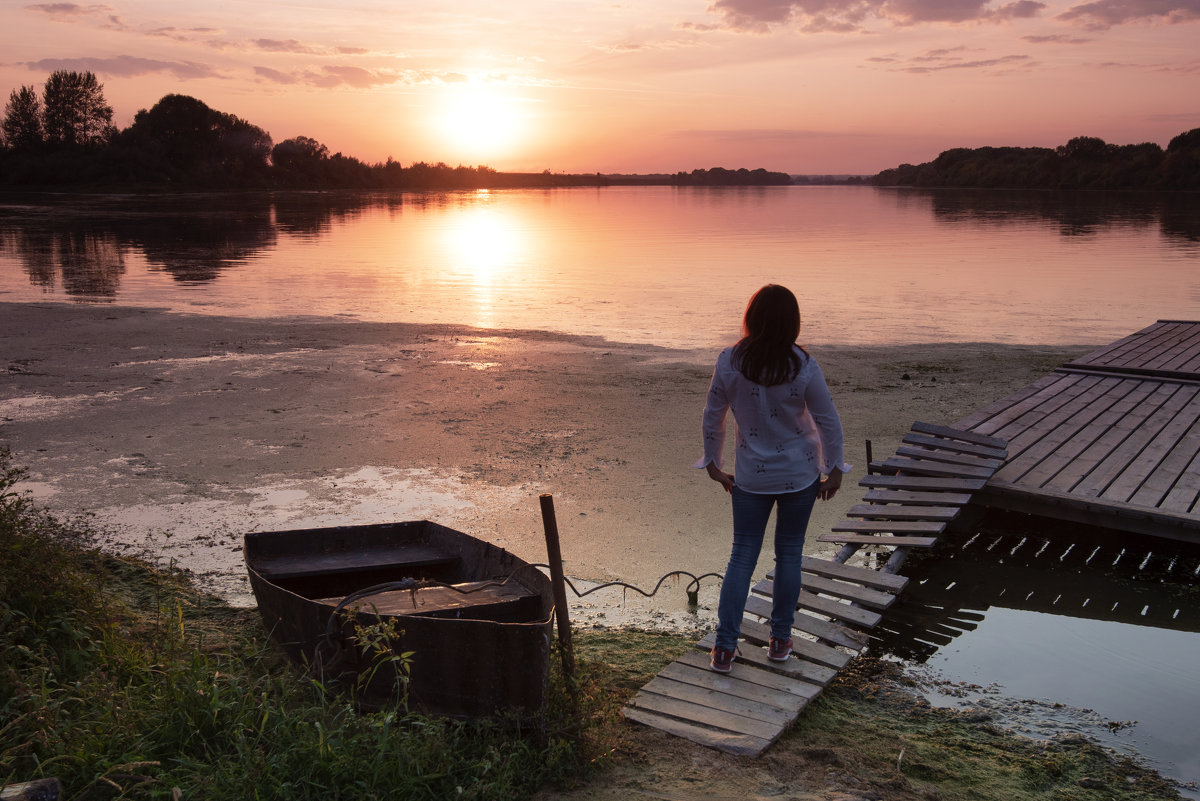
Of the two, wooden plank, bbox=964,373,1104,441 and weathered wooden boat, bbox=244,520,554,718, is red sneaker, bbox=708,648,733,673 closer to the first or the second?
weathered wooden boat, bbox=244,520,554,718

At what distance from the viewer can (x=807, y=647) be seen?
192 inches

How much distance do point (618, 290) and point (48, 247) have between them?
19.8 meters

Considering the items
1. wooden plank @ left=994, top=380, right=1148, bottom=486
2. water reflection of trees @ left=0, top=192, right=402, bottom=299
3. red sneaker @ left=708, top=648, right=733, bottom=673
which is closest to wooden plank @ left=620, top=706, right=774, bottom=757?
red sneaker @ left=708, top=648, right=733, bottom=673

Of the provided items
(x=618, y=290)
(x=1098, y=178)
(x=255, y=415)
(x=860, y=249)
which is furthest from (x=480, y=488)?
(x=1098, y=178)

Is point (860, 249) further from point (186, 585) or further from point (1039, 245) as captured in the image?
point (186, 585)

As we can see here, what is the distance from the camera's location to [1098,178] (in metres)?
97.3

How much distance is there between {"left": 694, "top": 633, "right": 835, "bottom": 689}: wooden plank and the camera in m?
4.55

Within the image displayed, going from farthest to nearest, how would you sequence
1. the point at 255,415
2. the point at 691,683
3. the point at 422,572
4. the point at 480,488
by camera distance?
1. the point at 255,415
2. the point at 480,488
3. the point at 422,572
4. the point at 691,683

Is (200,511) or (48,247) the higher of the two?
(48,247)

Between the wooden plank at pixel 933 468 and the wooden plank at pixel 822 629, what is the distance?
2.60 metres

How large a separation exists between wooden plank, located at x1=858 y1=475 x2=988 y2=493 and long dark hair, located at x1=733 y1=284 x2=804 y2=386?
11.4 feet

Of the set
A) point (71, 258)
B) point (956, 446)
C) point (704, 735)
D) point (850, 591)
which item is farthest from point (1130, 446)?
point (71, 258)

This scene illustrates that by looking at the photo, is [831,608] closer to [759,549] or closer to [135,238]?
[759,549]

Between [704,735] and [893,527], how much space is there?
118 inches
